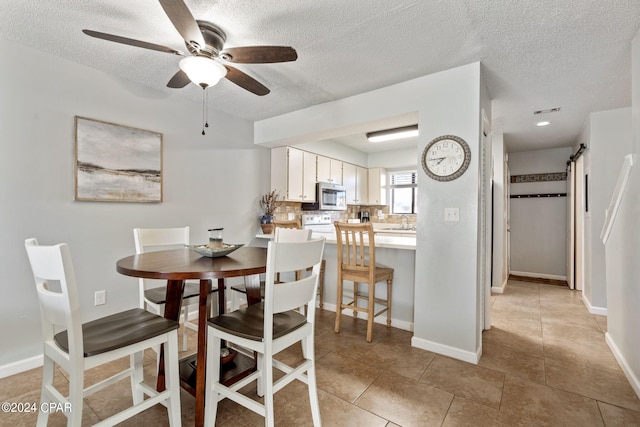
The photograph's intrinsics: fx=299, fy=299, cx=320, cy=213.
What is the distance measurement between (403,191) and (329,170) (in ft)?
6.59

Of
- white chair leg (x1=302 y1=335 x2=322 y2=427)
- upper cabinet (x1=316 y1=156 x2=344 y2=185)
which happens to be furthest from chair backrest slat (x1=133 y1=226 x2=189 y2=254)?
upper cabinet (x1=316 y1=156 x2=344 y2=185)

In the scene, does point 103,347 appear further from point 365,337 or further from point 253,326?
point 365,337

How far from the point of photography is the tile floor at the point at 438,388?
169cm

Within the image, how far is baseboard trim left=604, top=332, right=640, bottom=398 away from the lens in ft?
6.38

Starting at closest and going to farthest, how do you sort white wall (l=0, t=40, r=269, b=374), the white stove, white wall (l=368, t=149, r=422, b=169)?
white wall (l=0, t=40, r=269, b=374) → the white stove → white wall (l=368, t=149, r=422, b=169)

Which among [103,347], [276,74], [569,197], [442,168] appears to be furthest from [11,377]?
[569,197]

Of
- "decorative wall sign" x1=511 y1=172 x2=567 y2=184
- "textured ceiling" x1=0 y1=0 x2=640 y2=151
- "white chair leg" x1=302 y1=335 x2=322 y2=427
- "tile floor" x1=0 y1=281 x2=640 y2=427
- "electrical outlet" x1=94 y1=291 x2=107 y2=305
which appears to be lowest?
"tile floor" x1=0 y1=281 x2=640 y2=427

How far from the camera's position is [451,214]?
2.45 metres

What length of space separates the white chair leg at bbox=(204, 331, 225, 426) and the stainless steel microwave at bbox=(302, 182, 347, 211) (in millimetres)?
3273

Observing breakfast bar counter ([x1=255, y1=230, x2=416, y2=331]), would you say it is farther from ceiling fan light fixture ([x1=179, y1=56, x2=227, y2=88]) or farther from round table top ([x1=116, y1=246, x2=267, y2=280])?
ceiling fan light fixture ([x1=179, y1=56, x2=227, y2=88])

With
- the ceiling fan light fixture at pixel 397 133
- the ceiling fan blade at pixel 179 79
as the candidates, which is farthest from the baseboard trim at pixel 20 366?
the ceiling fan light fixture at pixel 397 133

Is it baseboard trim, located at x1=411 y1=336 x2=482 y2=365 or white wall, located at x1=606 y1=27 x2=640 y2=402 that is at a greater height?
white wall, located at x1=606 y1=27 x2=640 y2=402

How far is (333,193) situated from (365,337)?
265 centimetres

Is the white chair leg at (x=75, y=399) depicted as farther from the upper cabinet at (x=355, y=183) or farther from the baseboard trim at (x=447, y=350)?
the upper cabinet at (x=355, y=183)
